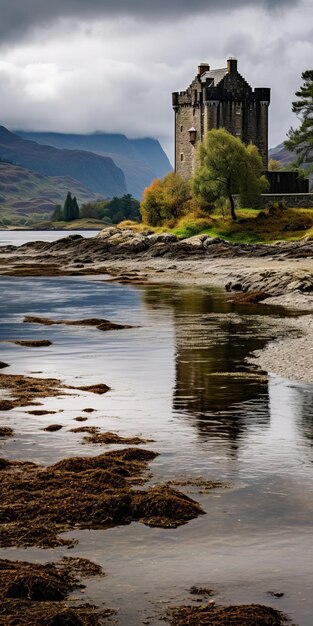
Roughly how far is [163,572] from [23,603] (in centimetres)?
214

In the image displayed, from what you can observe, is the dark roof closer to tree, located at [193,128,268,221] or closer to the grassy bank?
tree, located at [193,128,268,221]

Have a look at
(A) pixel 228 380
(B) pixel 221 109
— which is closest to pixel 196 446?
(A) pixel 228 380

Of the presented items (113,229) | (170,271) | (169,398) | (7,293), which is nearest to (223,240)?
(170,271)

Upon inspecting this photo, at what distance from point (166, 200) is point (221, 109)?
1519 centimetres

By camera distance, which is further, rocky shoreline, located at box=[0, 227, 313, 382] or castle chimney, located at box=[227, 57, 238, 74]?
castle chimney, located at box=[227, 57, 238, 74]

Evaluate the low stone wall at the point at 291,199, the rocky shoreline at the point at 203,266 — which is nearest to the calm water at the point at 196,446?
the rocky shoreline at the point at 203,266

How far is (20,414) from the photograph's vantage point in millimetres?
23547

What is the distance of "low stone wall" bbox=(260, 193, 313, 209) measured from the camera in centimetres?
11638

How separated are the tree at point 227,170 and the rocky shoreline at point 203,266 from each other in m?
9.10

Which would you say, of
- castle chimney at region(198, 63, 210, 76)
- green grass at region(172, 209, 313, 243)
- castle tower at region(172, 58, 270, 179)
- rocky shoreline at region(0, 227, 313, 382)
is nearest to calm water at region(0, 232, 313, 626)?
rocky shoreline at region(0, 227, 313, 382)

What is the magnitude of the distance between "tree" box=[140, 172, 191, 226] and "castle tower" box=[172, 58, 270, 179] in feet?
26.0

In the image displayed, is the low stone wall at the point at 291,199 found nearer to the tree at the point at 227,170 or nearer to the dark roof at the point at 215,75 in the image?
the tree at the point at 227,170

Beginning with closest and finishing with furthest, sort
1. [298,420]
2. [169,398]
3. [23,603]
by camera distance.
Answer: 1. [23,603]
2. [298,420]
3. [169,398]

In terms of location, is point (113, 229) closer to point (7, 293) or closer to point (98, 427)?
point (7, 293)
